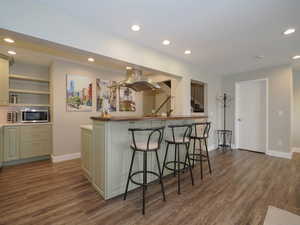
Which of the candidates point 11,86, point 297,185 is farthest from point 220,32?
point 11,86

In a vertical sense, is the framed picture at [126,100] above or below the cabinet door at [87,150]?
above

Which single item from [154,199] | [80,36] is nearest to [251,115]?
[154,199]

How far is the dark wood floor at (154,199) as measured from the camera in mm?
1721

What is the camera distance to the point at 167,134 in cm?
279

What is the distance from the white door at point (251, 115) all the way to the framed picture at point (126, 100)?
3444 millimetres

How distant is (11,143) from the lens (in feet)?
10.9

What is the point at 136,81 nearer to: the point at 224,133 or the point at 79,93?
the point at 79,93

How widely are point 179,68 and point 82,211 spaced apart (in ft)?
11.2

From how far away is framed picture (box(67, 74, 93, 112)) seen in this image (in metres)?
3.84

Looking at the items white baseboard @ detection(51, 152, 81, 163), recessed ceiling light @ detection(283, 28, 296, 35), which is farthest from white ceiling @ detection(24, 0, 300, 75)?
white baseboard @ detection(51, 152, 81, 163)

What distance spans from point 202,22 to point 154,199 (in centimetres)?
267

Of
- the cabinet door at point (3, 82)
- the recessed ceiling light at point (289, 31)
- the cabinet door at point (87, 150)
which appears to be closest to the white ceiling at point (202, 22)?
the recessed ceiling light at point (289, 31)

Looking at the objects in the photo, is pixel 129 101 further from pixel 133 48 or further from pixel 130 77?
pixel 133 48

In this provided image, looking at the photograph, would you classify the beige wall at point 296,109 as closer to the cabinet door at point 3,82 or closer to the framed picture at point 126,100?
the framed picture at point 126,100
